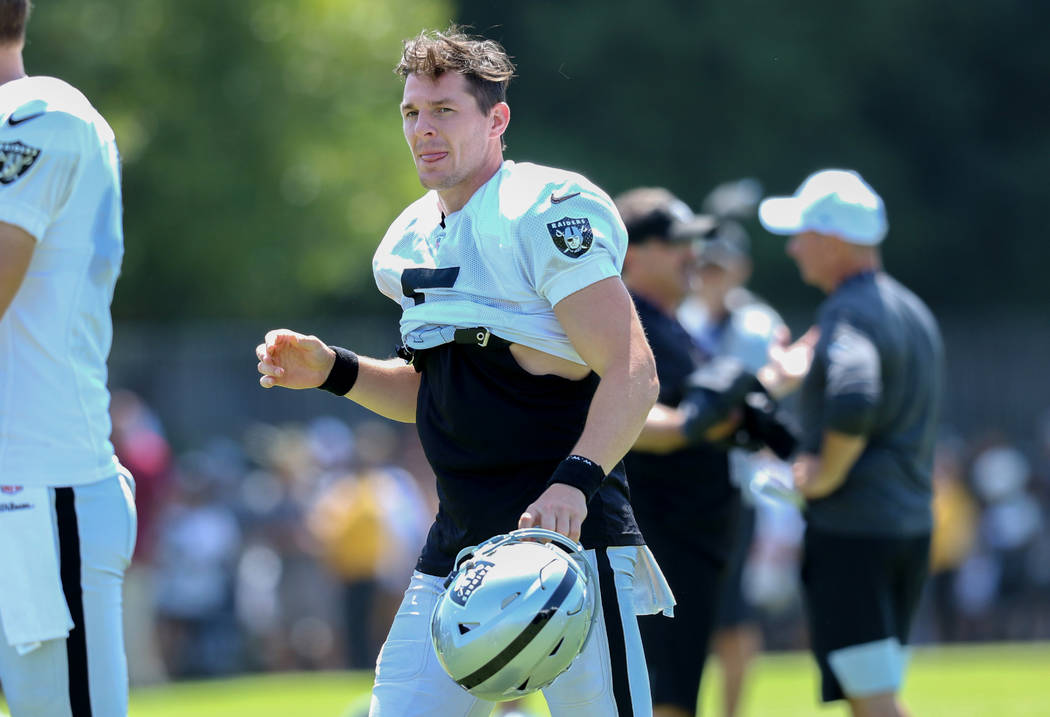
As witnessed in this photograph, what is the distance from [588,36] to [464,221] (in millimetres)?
29990

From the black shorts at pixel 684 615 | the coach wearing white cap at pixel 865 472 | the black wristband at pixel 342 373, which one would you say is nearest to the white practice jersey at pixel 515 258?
the black wristband at pixel 342 373

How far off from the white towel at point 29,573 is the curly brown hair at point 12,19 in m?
1.24

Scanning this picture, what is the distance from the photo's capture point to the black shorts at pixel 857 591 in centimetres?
650

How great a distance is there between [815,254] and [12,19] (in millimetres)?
3742

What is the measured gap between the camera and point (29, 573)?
13.9 ft

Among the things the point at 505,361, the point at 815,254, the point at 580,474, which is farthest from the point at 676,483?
the point at 580,474

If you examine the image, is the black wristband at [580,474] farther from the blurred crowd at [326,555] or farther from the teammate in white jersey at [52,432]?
the blurred crowd at [326,555]

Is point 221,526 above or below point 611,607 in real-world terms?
below

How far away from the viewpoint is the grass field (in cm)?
1066

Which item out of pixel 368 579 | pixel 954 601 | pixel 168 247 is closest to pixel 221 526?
pixel 368 579

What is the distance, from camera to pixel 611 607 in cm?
415

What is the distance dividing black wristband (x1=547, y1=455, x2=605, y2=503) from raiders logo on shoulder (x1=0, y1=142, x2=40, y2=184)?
161cm

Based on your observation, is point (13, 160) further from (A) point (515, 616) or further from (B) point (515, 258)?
(A) point (515, 616)

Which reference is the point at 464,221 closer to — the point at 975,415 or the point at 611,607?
the point at 611,607
